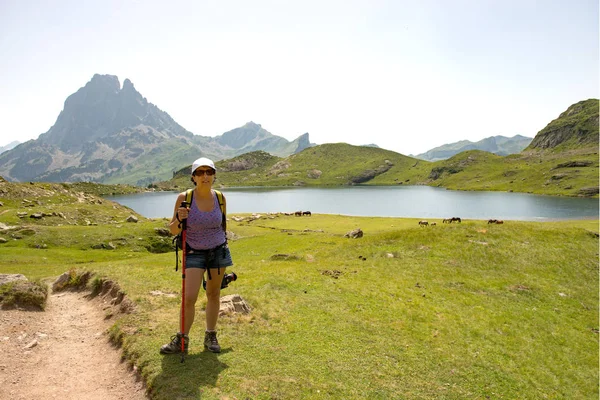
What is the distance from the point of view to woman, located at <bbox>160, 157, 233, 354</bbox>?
9945 mm

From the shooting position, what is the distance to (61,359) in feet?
37.7

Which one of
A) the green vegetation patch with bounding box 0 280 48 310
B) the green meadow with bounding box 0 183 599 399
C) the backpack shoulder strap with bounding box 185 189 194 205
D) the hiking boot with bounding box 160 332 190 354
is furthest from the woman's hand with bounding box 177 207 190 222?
the green vegetation patch with bounding box 0 280 48 310

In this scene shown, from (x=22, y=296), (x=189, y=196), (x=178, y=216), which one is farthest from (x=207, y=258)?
(x=22, y=296)

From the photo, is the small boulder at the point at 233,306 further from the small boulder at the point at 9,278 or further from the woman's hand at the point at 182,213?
the small boulder at the point at 9,278

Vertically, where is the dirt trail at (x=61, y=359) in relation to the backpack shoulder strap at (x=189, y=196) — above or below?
below

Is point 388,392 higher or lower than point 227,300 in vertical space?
lower

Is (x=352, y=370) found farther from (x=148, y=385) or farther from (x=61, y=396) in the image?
(x=61, y=396)

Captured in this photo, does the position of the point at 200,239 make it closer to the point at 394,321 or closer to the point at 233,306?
the point at 233,306

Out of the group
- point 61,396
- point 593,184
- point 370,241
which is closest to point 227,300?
point 61,396

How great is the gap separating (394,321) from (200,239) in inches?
453

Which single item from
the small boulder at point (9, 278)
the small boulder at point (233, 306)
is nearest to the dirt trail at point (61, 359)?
the small boulder at point (233, 306)

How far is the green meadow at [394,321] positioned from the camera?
10.8 meters

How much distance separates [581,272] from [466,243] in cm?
900

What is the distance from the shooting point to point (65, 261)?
117 feet
